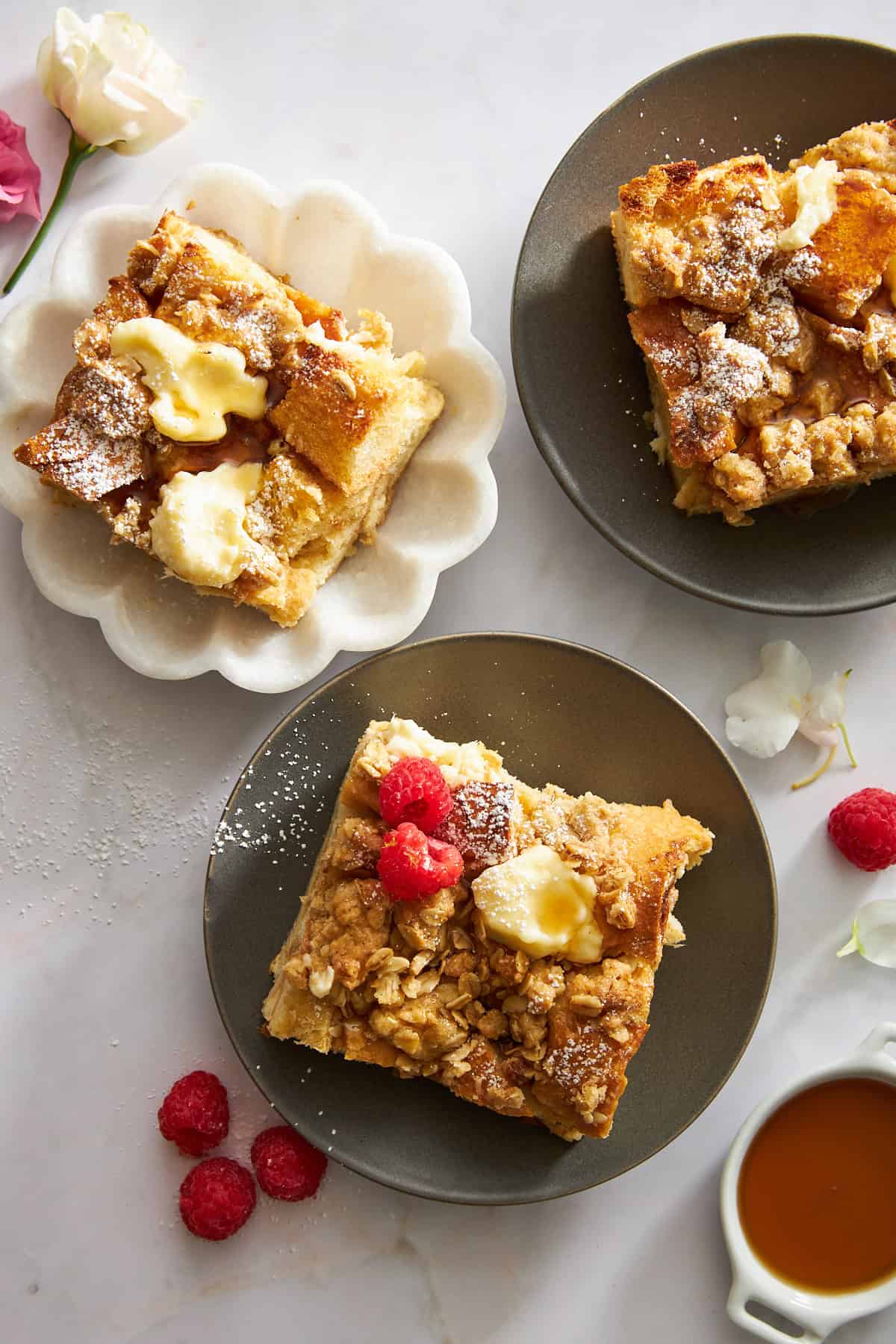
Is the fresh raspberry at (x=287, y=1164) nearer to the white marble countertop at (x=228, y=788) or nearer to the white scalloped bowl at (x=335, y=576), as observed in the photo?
the white marble countertop at (x=228, y=788)

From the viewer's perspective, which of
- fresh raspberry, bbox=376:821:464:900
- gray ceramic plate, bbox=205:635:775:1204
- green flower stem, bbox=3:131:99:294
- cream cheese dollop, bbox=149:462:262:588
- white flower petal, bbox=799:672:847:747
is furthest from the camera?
white flower petal, bbox=799:672:847:747

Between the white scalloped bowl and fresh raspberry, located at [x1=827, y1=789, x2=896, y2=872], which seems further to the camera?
fresh raspberry, located at [x1=827, y1=789, x2=896, y2=872]

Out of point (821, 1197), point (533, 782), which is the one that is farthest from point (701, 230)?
point (821, 1197)

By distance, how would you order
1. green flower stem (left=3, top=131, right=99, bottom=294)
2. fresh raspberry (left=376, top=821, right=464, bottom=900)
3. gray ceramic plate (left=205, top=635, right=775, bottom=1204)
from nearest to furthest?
1. fresh raspberry (left=376, top=821, right=464, bottom=900)
2. gray ceramic plate (left=205, top=635, right=775, bottom=1204)
3. green flower stem (left=3, top=131, right=99, bottom=294)

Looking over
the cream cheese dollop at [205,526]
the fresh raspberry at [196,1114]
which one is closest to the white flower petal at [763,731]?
the cream cheese dollop at [205,526]

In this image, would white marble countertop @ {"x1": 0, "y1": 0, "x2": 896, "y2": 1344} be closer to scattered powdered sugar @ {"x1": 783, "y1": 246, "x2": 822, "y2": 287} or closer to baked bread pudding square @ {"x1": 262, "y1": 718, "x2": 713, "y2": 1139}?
baked bread pudding square @ {"x1": 262, "y1": 718, "x2": 713, "y2": 1139}

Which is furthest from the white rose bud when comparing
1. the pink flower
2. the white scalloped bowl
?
the white scalloped bowl

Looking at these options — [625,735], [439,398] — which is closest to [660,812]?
[625,735]
